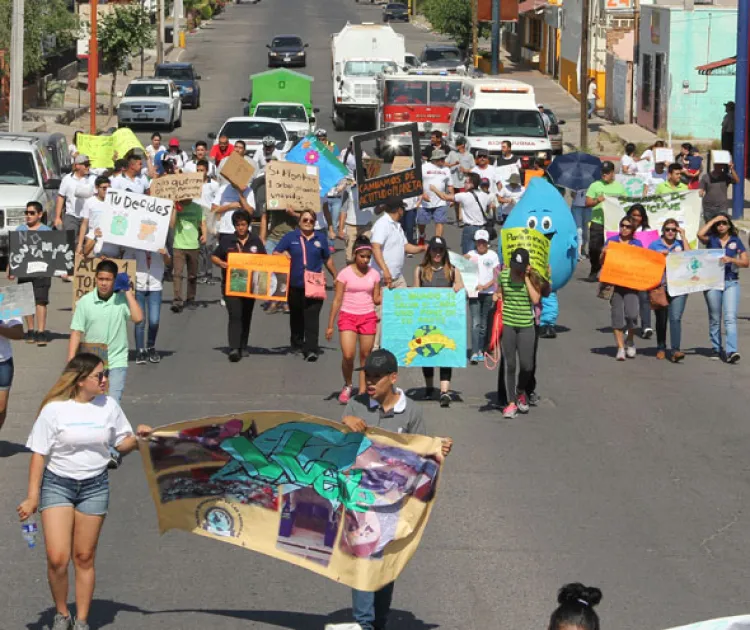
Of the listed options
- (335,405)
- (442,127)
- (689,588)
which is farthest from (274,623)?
(442,127)

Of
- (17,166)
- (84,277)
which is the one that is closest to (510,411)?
(84,277)

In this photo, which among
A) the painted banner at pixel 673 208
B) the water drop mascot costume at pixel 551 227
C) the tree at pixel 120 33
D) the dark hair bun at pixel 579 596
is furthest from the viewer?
the tree at pixel 120 33

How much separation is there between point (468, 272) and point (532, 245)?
121cm

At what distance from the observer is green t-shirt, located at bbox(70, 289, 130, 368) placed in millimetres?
12773

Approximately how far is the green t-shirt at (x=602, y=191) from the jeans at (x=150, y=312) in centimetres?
838

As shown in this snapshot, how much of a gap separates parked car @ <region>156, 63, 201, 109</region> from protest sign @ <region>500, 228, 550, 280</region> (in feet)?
141

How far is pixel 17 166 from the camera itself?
84.3 ft

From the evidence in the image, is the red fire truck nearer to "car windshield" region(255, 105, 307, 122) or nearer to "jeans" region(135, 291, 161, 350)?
"car windshield" region(255, 105, 307, 122)

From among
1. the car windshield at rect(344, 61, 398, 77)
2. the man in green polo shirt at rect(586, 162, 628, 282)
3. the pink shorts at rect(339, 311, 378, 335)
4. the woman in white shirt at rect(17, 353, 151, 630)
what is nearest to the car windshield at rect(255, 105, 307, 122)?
the car windshield at rect(344, 61, 398, 77)

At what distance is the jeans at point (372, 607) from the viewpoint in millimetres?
8555

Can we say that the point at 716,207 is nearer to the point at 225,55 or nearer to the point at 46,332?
the point at 46,332

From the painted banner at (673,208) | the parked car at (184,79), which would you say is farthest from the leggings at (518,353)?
the parked car at (184,79)

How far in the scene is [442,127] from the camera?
140ft

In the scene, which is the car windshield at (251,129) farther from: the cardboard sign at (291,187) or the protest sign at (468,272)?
the protest sign at (468,272)
